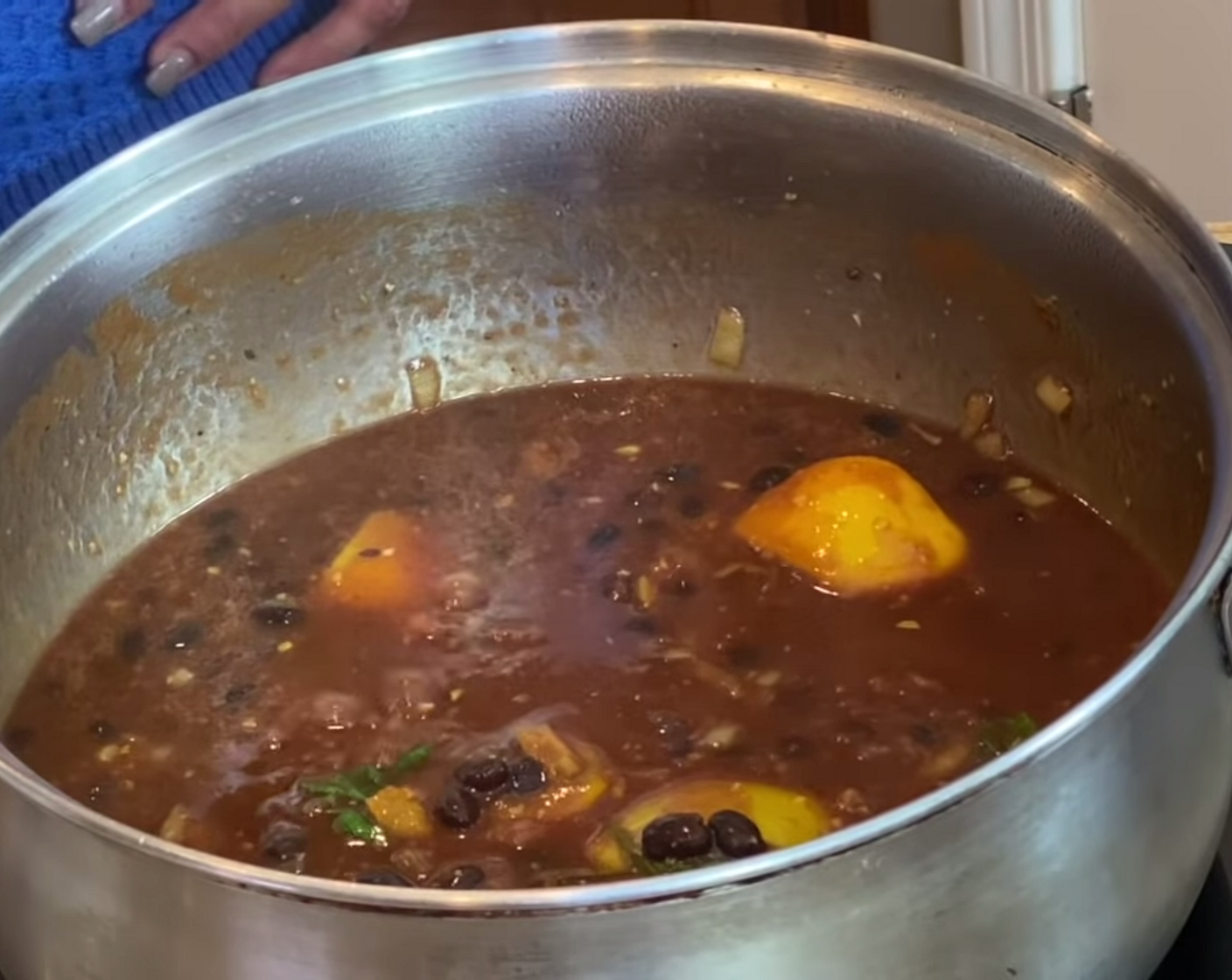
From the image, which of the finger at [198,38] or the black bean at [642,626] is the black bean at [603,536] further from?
the finger at [198,38]

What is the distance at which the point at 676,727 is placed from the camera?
3.73ft

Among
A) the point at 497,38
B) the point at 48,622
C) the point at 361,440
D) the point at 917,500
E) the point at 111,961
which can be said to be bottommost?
the point at 111,961

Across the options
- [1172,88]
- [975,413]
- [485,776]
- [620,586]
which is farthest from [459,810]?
[1172,88]

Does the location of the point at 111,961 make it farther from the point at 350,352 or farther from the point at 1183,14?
the point at 1183,14

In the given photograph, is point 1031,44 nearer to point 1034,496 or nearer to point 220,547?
point 1034,496

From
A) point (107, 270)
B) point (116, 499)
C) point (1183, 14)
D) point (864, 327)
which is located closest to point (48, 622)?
point (116, 499)

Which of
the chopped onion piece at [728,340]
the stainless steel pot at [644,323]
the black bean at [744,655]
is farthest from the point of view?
the chopped onion piece at [728,340]

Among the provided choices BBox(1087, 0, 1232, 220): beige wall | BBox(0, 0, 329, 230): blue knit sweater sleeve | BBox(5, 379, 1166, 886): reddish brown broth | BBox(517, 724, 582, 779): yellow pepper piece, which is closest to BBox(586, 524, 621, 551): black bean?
BBox(5, 379, 1166, 886): reddish brown broth

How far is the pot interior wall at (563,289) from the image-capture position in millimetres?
1242

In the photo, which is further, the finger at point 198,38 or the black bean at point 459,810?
the finger at point 198,38

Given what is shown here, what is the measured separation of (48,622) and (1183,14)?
1.33m

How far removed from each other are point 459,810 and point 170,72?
66 cm

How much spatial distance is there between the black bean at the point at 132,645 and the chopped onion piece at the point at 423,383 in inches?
13.3

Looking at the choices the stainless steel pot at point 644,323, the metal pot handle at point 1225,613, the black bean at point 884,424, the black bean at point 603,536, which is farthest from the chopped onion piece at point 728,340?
the metal pot handle at point 1225,613
